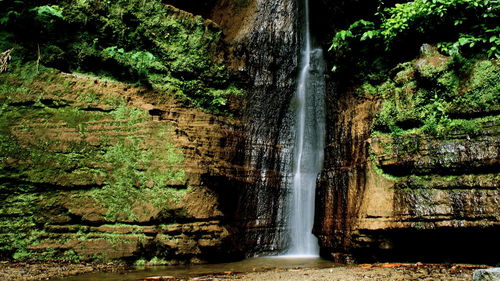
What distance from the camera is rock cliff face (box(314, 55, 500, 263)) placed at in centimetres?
491

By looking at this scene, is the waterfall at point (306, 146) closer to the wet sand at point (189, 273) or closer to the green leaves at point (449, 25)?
the green leaves at point (449, 25)

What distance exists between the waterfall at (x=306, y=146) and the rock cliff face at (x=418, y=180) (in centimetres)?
79

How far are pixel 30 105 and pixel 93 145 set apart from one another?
4.11 ft

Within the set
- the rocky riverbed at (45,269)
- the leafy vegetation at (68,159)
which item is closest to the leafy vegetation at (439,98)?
the leafy vegetation at (68,159)

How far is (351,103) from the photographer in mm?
7160

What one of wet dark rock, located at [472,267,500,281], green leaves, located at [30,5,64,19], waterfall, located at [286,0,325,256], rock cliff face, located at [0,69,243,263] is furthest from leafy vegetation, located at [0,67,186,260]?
wet dark rock, located at [472,267,500,281]

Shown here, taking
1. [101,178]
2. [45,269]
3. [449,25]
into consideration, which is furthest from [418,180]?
[45,269]

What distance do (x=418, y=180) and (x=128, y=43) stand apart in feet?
19.9

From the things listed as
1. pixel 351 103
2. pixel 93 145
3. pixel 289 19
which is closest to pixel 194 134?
pixel 93 145

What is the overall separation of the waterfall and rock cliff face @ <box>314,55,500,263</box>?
0.79 meters

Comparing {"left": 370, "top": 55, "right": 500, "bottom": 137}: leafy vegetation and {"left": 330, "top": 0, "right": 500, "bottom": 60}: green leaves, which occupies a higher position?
{"left": 330, "top": 0, "right": 500, "bottom": 60}: green leaves

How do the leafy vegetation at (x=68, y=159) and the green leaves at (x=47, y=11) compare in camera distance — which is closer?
the leafy vegetation at (x=68, y=159)

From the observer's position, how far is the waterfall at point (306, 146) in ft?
24.6

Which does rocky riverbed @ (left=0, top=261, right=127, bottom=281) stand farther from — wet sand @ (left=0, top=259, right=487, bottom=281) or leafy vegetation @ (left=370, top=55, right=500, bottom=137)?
leafy vegetation @ (left=370, top=55, right=500, bottom=137)
